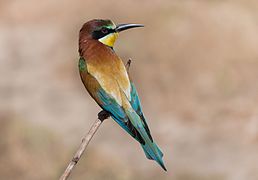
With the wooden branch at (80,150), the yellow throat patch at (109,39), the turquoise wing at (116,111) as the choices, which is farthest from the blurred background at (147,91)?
the wooden branch at (80,150)

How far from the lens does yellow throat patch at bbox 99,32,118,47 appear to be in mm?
2742

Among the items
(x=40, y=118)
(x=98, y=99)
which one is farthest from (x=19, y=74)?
(x=98, y=99)

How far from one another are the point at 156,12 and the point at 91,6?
36.6 inches

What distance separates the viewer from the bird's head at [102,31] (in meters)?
2.75

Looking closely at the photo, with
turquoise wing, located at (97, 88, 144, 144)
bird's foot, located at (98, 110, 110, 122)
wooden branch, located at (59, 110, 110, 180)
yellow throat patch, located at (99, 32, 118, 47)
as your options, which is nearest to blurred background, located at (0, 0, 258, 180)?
bird's foot, located at (98, 110, 110, 122)

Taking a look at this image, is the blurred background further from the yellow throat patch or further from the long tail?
the yellow throat patch

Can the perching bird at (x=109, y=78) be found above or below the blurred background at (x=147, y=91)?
below

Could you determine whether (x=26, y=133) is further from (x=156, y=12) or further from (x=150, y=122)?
(x=156, y=12)

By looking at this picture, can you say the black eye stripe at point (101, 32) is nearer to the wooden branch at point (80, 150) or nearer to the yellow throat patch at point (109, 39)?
the yellow throat patch at point (109, 39)

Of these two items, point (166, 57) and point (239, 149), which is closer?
point (239, 149)

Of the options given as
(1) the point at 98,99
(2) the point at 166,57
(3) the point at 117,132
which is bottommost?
(1) the point at 98,99

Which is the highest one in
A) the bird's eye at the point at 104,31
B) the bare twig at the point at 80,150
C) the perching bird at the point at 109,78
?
the bird's eye at the point at 104,31

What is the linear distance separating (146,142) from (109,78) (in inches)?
9.2

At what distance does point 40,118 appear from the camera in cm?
977
